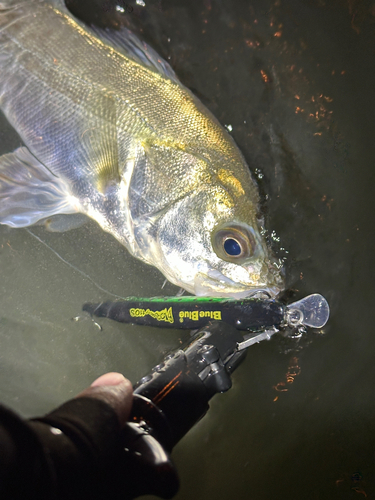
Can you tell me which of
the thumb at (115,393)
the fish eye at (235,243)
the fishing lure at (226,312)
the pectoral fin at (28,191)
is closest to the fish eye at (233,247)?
the fish eye at (235,243)

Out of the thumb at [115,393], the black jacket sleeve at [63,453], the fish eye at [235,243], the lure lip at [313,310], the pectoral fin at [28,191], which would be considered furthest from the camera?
the pectoral fin at [28,191]

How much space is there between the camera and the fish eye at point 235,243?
3.66 ft

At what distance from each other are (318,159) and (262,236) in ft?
2.19

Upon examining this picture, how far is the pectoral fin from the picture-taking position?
1.44 m

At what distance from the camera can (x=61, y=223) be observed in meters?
1.58

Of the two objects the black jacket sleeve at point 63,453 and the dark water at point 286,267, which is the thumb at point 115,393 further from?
the dark water at point 286,267

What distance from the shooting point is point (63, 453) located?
1.99 ft

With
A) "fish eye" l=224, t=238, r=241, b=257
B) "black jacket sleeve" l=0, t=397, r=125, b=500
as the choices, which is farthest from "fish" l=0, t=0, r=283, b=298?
"black jacket sleeve" l=0, t=397, r=125, b=500

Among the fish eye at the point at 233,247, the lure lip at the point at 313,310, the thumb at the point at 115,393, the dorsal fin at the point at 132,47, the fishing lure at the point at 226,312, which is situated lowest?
the thumb at the point at 115,393

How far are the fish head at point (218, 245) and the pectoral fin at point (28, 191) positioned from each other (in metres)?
0.55

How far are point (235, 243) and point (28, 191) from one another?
987mm

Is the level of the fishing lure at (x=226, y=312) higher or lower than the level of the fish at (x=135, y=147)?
lower

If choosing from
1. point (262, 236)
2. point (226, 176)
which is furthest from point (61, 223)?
point (262, 236)

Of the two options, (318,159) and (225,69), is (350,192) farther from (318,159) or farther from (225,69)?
(225,69)
